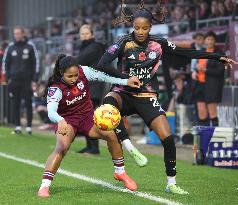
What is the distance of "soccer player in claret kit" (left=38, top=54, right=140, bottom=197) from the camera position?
8866mm

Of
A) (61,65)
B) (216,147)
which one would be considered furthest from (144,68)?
(216,147)

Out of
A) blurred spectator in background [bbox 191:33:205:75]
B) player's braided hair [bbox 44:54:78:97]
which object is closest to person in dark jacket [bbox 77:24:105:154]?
blurred spectator in background [bbox 191:33:205:75]

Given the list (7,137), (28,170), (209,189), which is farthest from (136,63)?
(7,137)

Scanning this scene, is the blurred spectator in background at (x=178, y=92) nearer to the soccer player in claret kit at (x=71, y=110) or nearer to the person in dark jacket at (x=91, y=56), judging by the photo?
the person in dark jacket at (x=91, y=56)

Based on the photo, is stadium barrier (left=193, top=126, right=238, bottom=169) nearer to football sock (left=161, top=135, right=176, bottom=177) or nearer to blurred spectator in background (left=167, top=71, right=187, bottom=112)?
football sock (left=161, top=135, right=176, bottom=177)

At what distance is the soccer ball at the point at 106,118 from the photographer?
352 inches

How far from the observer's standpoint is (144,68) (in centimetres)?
923

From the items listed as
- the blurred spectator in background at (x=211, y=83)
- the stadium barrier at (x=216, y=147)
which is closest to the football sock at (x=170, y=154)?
the stadium barrier at (x=216, y=147)

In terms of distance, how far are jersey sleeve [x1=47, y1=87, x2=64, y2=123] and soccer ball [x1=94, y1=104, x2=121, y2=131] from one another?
0.44m

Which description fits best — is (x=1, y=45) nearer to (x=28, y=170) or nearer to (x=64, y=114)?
(x=28, y=170)

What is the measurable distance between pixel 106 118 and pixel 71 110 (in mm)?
503

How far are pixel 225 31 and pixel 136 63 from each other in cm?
686

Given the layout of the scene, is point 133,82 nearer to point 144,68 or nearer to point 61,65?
point 144,68

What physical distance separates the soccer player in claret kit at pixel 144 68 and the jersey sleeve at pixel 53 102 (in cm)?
58
